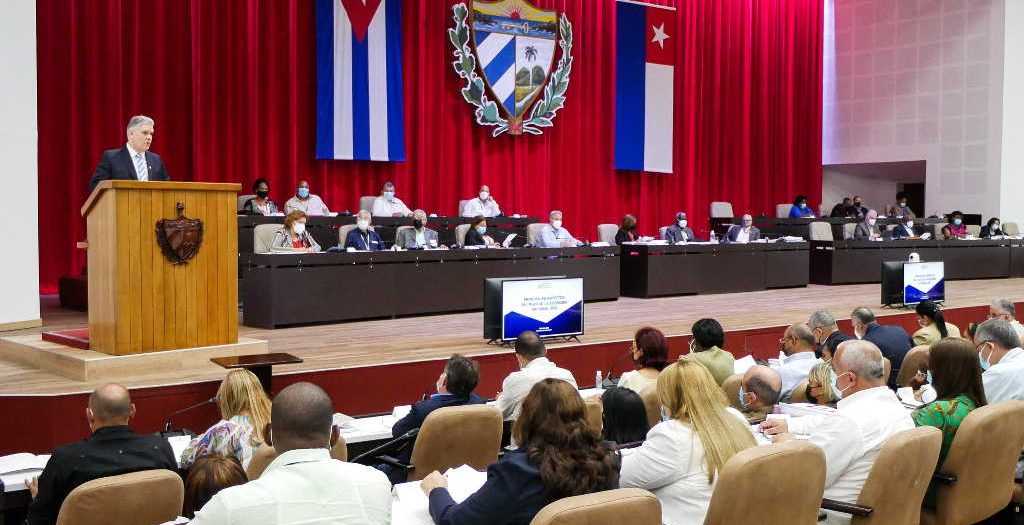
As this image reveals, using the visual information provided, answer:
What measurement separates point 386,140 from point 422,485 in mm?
10867

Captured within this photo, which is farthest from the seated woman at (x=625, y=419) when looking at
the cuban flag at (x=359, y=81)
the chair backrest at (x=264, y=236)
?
the cuban flag at (x=359, y=81)

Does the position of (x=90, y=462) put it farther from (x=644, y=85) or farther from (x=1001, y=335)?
(x=644, y=85)

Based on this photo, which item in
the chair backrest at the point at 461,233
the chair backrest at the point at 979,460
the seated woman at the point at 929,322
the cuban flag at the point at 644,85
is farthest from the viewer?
the cuban flag at the point at 644,85

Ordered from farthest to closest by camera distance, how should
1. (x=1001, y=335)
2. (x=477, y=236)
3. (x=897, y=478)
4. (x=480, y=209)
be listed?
(x=480, y=209), (x=477, y=236), (x=1001, y=335), (x=897, y=478)

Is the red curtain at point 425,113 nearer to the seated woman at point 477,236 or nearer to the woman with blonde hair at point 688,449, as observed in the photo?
the seated woman at point 477,236

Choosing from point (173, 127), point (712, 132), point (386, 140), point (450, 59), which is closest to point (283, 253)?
point (173, 127)

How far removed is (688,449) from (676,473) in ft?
0.28

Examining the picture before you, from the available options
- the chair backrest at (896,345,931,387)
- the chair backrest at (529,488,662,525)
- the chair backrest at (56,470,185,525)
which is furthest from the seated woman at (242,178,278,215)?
the chair backrest at (529,488,662,525)

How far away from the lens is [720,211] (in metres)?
16.7

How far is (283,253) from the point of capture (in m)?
8.32

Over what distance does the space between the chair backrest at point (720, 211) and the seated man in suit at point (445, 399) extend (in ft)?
43.1

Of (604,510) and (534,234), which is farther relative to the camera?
(534,234)

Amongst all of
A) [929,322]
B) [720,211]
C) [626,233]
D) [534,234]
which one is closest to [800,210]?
[720,211]

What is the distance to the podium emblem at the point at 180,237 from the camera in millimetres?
5129
